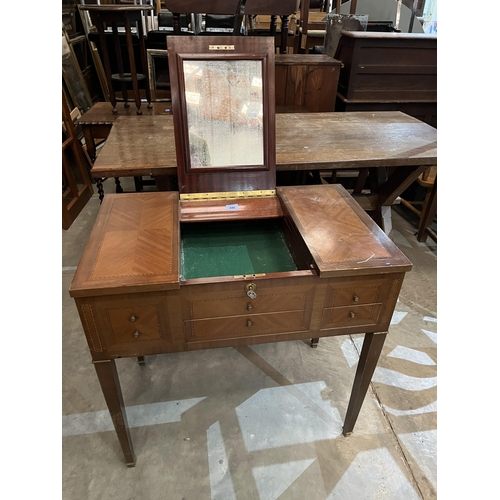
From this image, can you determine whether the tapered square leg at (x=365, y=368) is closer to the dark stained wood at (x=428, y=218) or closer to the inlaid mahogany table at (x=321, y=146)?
the inlaid mahogany table at (x=321, y=146)

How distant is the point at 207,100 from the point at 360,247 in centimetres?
71

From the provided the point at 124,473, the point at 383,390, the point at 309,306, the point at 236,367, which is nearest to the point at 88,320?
the point at 309,306

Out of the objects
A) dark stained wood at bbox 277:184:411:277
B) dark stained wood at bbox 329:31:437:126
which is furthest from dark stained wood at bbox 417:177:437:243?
dark stained wood at bbox 277:184:411:277

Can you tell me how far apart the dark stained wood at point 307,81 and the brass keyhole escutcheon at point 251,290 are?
2.03 m

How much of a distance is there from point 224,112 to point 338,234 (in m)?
0.58

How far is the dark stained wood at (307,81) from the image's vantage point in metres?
2.60

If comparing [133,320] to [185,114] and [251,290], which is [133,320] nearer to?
[251,290]

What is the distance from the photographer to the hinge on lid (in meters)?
1.33

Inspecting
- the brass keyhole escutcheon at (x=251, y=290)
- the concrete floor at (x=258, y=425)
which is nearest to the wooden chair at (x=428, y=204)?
the concrete floor at (x=258, y=425)

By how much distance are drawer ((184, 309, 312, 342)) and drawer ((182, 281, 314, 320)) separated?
0.02 m

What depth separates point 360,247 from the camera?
3.57ft

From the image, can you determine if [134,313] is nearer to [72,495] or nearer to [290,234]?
[290,234]

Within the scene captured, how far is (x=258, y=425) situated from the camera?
152cm

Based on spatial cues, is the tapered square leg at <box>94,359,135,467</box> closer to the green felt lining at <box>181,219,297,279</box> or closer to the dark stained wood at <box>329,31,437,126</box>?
the green felt lining at <box>181,219,297,279</box>
